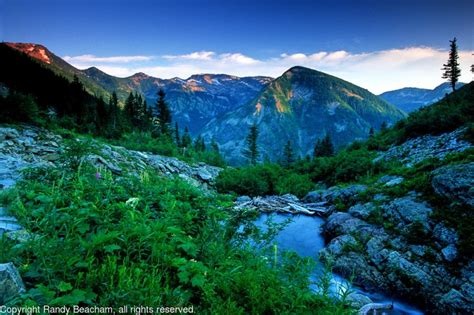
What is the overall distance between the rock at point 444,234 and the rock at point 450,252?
0.25 m

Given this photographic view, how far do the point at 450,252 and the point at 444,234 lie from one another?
0.92m

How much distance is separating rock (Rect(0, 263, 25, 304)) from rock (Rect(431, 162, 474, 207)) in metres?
13.1

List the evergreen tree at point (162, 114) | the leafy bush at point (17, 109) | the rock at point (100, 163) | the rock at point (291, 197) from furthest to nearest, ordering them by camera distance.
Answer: the evergreen tree at point (162, 114), the rock at point (291, 197), the leafy bush at point (17, 109), the rock at point (100, 163)

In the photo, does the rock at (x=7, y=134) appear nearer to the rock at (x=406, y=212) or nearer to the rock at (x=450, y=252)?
the rock at (x=406, y=212)

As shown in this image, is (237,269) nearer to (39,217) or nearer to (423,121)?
(39,217)

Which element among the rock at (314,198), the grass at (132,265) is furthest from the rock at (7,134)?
the rock at (314,198)

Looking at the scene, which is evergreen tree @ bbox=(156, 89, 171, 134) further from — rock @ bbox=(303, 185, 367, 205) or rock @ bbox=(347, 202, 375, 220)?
rock @ bbox=(347, 202, 375, 220)

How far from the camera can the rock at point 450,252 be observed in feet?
29.1

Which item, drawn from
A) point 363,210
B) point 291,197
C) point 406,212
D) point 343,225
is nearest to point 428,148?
point 291,197

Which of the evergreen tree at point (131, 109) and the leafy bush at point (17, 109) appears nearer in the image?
the leafy bush at point (17, 109)

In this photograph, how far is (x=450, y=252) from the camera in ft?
29.5

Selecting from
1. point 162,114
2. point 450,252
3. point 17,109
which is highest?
point 162,114

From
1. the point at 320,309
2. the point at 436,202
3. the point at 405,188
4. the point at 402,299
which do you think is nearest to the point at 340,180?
the point at 405,188

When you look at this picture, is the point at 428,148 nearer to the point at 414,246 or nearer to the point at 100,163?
the point at 414,246
